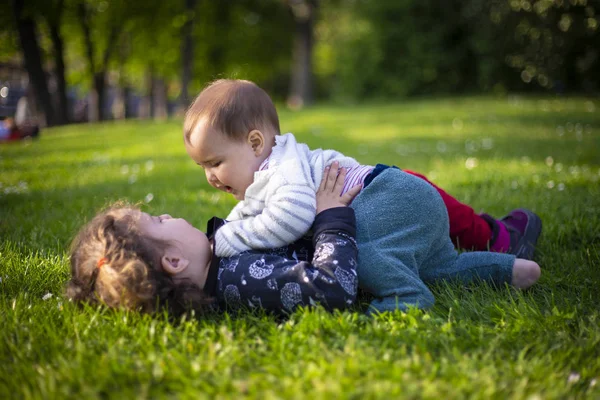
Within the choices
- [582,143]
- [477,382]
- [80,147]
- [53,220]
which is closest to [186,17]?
[80,147]

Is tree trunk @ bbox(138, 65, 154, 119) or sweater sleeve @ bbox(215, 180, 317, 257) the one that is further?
tree trunk @ bbox(138, 65, 154, 119)

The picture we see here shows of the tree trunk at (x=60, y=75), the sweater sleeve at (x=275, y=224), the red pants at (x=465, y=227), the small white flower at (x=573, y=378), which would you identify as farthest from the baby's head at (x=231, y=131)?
the tree trunk at (x=60, y=75)

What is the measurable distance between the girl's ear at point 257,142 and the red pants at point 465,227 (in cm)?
114

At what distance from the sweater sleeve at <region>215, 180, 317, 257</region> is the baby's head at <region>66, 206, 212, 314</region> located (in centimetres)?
18

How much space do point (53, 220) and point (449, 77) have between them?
25219mm

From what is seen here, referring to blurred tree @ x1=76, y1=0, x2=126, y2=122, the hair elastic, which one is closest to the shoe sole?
the hair elastic

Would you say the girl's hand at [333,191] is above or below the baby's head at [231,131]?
below

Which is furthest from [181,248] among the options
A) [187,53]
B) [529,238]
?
[187,53]

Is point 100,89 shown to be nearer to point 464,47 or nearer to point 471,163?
point 464,47

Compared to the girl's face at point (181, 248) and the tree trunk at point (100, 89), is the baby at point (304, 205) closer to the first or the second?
the girl's face at point (181, 248)

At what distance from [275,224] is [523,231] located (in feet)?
6.62

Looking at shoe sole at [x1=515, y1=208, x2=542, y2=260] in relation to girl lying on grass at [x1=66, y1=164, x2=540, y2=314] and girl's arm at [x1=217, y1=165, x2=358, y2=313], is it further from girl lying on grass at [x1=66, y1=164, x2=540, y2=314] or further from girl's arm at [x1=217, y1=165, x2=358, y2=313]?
girl's arm at [x1=217, y1=165, x2=358, y2=313]

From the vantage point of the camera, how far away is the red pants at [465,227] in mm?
3410

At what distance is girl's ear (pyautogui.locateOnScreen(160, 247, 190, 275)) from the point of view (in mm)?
2494
